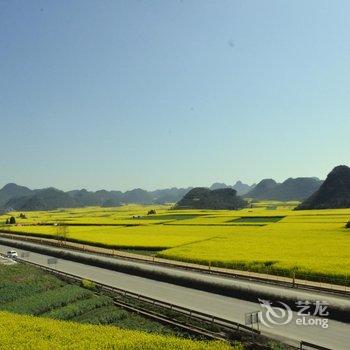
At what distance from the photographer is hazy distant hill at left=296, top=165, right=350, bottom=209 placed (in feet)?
498

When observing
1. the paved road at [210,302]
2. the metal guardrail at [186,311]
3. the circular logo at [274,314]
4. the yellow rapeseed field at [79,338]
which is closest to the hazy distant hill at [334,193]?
the paved road at [210,302]

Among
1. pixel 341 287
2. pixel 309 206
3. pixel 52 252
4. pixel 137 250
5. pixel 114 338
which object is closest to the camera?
pixel 114 338

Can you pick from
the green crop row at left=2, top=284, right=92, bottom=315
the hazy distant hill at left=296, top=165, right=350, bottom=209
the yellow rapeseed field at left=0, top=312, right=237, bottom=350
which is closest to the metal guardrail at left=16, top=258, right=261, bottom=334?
the yellow rapeseed field at left=0, top=312, right=237, bottom=350

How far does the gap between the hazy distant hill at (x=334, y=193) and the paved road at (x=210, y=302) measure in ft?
371

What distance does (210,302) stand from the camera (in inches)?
1391

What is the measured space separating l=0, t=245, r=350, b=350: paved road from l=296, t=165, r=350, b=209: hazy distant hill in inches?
4456

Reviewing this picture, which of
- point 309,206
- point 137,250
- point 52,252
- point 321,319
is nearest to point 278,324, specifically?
point 321,319

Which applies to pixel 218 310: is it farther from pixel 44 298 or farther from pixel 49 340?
pixel 44 298

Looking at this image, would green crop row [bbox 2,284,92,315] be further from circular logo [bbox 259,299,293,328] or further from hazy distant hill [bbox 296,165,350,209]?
hazy distant hill [bbox 296,165,350,209]

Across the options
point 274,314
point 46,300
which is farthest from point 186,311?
point 46,300

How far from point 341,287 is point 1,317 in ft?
84.7

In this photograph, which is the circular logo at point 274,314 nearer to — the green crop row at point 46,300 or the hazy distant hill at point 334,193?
the green crop row at point 46,300

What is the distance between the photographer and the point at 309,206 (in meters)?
158

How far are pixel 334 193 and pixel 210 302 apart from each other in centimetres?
13441
